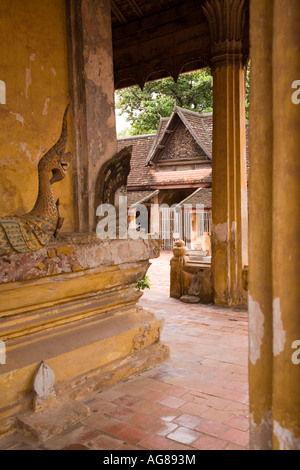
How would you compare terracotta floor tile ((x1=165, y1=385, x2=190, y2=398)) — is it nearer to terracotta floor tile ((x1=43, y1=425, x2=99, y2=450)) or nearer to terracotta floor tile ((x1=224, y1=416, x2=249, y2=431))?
terracotta floor tile ((x1=224, y1=416, x2=249, y2=431))

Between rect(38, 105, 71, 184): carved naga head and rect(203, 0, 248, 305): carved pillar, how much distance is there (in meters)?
3.37

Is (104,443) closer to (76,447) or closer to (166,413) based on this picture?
(76,447)

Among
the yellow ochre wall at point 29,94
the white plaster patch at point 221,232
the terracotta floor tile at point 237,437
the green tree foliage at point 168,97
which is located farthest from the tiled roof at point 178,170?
the terracotta floor tile at point 237,437

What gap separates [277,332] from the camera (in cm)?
123

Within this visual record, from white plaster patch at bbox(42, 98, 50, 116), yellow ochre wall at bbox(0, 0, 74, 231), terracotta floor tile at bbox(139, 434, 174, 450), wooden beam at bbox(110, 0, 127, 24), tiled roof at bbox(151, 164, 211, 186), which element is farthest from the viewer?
tiled roof at bbox(151, 164, 211, 186)

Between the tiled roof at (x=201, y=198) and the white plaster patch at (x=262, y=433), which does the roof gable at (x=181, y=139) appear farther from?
the white plaster patch at (x=262, y=433)

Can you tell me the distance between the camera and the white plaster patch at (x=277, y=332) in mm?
1220

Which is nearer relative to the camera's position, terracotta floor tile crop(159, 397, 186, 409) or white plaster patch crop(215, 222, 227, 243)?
terracotta floor tile crop(159, 397, 186, 409)

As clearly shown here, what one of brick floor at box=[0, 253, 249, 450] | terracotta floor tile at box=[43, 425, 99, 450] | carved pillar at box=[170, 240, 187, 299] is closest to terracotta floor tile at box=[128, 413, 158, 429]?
brick floor at box=[0, 253, 249, 450]

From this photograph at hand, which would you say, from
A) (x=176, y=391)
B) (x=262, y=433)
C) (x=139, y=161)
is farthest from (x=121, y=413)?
(x=139, y=161)

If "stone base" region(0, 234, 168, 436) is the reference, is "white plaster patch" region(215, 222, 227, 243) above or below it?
above

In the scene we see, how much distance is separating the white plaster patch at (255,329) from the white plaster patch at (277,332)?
0.21 feet

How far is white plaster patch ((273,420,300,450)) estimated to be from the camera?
3.95ft

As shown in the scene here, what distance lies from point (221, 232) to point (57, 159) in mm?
3488
